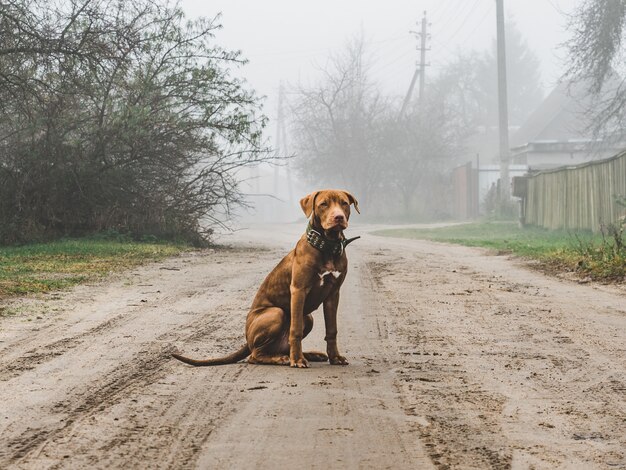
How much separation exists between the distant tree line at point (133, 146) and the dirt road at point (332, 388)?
32.7ft

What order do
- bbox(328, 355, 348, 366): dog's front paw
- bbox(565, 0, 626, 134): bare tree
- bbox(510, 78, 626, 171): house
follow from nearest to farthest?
bbox(328, 355, 348, 366): dog's front paw, bbox(565, 0, 626, 134): bare tree, bbox(510, 78, 626, 171): house

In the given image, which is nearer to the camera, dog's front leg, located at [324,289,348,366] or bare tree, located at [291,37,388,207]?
dog's front leg, located at [324,289,348,366]

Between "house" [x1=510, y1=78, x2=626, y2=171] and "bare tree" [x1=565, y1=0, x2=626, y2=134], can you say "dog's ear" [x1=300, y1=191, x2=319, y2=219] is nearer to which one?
"bare tree" [x1=565, y1=0, x2=626, y2=134]

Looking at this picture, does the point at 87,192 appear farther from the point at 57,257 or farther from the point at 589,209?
the point at 589,209

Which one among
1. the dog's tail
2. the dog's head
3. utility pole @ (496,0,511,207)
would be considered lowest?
the dog's tail

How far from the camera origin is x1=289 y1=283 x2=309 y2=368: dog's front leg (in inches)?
251

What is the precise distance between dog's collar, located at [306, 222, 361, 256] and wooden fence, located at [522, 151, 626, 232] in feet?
49.1

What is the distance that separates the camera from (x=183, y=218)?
22.3 m

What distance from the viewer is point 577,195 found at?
991 inches

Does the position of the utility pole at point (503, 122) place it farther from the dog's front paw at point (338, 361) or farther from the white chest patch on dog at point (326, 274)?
the white chest patch on dog at point (326, 274)

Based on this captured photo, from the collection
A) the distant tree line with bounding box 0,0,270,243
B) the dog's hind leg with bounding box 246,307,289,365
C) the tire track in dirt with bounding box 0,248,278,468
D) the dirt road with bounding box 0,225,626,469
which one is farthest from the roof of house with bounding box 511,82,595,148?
the dog's hind leg with bounding box 246,307,289,365

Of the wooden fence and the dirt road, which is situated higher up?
the wooden fence

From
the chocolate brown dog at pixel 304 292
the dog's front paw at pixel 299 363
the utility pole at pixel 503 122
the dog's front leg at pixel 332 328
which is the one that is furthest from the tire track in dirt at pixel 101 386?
the utility pole at pixel 503 122

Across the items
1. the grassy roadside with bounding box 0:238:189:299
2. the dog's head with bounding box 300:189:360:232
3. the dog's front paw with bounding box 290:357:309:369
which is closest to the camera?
the dog's head with bounding box 300:189:360:232
